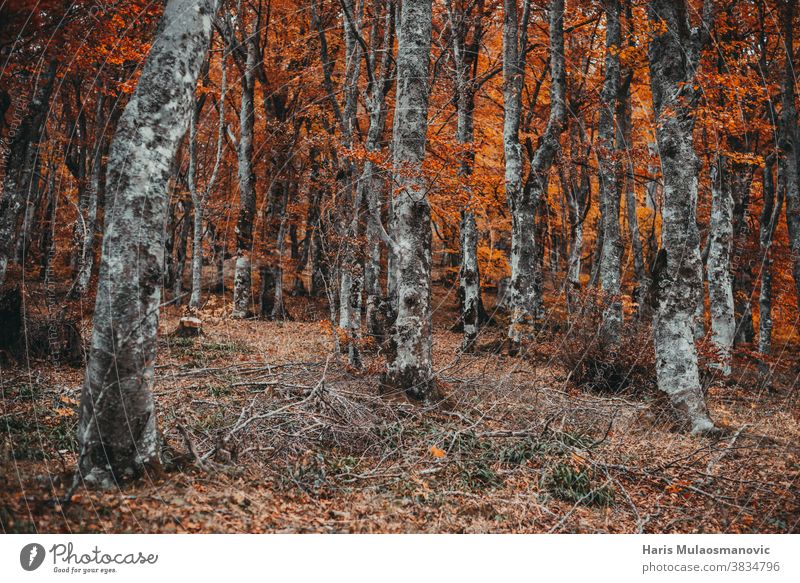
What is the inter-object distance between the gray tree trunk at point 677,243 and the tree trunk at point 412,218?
3.79 m

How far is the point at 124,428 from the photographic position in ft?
14.1

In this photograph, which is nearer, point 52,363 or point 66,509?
point 66,509

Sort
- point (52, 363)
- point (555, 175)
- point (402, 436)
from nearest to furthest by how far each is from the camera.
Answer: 1. point (402, 436)
2. point (52, 363)
3. point (555, 175)

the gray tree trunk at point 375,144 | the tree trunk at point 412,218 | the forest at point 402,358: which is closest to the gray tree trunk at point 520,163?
the forest at point 402,358

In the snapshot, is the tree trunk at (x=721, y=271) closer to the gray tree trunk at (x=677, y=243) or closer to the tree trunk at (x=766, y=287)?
the tree trunk at (x=766, y=287)

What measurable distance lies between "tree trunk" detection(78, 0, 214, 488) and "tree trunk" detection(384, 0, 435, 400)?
4037 millimetres

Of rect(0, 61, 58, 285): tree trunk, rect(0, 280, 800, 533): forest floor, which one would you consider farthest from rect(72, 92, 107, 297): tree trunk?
rect(0, 280, 800, 533): forest floor

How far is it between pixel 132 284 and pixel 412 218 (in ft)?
15.5

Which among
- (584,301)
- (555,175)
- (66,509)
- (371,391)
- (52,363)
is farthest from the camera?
(555,175)

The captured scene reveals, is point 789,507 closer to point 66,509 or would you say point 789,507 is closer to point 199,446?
point 199,446

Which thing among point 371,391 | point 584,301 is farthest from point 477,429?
point 584,301

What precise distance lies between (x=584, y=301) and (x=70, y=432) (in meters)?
10.7

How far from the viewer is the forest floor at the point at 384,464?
441 cm

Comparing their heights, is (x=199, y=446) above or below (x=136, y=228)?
below
